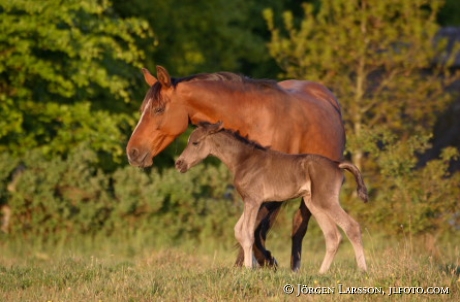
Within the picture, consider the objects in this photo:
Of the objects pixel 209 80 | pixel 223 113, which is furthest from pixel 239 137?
pixel 209 80

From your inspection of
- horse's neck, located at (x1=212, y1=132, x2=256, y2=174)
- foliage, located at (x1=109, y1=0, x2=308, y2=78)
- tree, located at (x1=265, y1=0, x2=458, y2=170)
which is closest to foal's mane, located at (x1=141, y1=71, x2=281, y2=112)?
horse's neck, located at (x1=212, y1=132, x2=256, y2=174)

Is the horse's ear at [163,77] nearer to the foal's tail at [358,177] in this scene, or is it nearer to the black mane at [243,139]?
the black mane at [243,139]

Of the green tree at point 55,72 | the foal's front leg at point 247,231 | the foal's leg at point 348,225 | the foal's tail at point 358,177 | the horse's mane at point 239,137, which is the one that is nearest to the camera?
the foal's front leg at point 247,231

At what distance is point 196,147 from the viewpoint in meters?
10.3

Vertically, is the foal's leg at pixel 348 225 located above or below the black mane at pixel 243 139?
below

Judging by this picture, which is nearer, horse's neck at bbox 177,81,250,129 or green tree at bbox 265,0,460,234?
horse's neck at bbox 177,81,250,129

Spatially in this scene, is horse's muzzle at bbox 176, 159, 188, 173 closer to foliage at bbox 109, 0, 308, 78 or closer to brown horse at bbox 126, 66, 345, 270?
brown horse at bbox 126, 66, 345, 270

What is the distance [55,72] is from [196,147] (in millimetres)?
8716

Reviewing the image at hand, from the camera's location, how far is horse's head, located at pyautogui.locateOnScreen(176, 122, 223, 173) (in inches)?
404

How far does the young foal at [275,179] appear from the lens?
10117 mm

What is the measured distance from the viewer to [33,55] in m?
18.3

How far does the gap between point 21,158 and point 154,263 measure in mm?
6362

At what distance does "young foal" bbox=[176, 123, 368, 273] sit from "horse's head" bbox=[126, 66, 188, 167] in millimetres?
645

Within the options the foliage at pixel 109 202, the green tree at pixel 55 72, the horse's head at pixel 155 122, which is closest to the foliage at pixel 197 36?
the green tree at pixel 55 72
